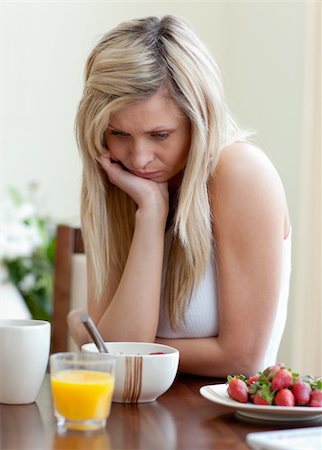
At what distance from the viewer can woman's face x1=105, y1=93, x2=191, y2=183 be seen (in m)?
1.60

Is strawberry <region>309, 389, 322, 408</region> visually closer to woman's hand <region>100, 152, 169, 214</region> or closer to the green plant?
woman's hand <region>100, 152, 169, 214</region>

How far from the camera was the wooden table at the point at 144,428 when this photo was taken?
1068mm

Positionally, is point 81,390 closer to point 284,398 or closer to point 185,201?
point 284,398

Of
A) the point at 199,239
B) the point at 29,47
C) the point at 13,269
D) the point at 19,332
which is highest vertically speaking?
the point at 29,47

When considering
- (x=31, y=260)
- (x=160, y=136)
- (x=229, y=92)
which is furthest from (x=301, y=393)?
(x=31, y=260)

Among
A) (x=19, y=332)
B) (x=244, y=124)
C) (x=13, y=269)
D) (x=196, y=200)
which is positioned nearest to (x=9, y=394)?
(x=19, y=332)

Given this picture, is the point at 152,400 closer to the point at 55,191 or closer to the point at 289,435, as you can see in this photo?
the point at 289,435

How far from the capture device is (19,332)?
4.11ft

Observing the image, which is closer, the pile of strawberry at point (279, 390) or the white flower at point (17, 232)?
the pile of strawberry at point (279, 390)

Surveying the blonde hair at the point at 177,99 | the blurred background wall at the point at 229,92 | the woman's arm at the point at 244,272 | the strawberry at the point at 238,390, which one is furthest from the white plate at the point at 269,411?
the blurred background wall at the point at 229,92

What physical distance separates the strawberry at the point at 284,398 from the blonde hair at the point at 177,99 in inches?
20.8

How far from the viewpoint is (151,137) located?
5.36 ft

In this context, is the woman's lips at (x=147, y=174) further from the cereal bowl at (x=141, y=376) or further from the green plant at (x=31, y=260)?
the green plant at (x=31, y=260)

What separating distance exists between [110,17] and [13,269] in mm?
1281
